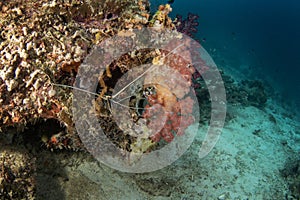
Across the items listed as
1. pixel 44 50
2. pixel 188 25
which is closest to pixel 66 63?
pixel 44 50

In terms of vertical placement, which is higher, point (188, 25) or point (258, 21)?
point (258, 21)

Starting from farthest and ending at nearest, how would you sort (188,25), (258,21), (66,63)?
1. (258,21)
2. (188,25)
3. (66,63)

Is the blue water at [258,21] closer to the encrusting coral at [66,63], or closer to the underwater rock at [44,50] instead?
the encrusting coral at [66,63]

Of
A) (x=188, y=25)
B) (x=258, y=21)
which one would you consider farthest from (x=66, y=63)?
(x=258, y=21)

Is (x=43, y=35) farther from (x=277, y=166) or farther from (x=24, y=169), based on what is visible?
(x=277, y=166)

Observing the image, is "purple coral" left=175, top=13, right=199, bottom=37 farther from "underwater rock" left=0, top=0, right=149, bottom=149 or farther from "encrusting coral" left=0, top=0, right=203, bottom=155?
"underwater rock" left=0, top=0, right=149, bottom=149

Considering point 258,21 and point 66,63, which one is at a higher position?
point 258,21

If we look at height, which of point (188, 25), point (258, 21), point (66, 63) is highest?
point (258, 21)

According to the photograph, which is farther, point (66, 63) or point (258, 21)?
point (258, 21)

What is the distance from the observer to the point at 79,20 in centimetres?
311

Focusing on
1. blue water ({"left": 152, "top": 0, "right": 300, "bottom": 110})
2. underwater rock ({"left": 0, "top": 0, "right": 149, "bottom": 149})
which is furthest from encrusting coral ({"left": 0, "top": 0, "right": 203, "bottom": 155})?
blue water ({"left": 152, "top": 0, "right": 300, "bottom": 110})

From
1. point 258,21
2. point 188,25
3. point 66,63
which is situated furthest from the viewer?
point 258,21

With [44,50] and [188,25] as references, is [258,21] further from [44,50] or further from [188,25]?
[44,50]

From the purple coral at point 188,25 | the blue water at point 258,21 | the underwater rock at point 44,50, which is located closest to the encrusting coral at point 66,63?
the underwater rock at point 44,50
